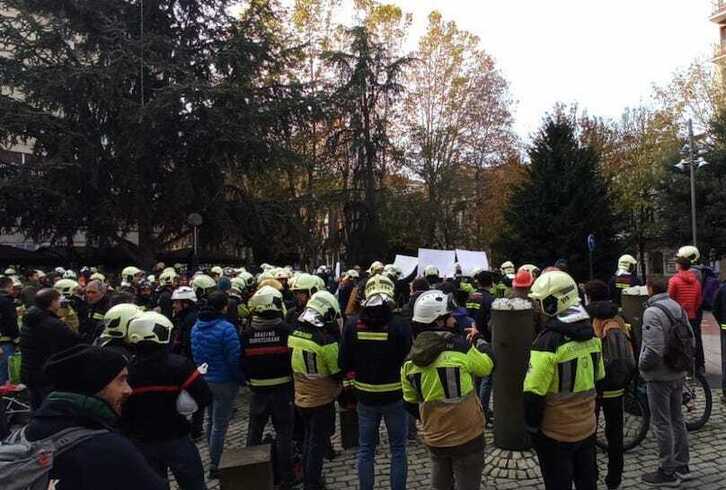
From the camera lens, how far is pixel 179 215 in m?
26.0

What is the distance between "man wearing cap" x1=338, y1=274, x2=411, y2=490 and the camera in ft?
15.9

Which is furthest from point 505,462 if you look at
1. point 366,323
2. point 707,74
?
point 707,74

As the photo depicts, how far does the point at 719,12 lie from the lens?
158 ft

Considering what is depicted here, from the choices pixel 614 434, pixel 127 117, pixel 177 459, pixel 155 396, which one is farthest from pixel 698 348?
pixel 127 117

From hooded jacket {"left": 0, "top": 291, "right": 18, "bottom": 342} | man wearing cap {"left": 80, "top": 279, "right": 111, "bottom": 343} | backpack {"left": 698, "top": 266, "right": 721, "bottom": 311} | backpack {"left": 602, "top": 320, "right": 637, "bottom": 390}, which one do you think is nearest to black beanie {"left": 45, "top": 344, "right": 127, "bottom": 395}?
backpack {"left": 602, "top": 320, "right": 637, "bottom": 390}

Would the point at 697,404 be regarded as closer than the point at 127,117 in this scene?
Yes

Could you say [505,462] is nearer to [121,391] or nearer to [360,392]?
[360,392]

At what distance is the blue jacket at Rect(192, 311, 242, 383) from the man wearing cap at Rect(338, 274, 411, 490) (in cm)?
161

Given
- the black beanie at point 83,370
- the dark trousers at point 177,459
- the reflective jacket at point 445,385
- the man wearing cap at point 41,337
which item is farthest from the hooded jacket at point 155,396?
the man wearing cap at point 41,337

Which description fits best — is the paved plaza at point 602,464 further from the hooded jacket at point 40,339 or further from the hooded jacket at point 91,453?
the hooded jacket at point 91,453

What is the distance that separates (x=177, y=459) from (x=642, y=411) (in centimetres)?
503

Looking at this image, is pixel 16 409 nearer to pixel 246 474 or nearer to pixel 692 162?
pixel 246 474

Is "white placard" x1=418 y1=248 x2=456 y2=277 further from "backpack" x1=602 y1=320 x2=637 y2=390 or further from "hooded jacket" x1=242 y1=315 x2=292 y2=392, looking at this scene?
"backpack" x1=602 y1=320 x2=637 y2=390

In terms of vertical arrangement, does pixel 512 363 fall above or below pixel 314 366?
below
